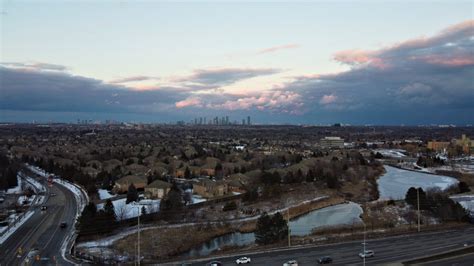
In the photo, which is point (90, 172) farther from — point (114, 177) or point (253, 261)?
point (253, 261)

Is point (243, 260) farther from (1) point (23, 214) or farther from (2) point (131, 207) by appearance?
(1) point (23, 214)

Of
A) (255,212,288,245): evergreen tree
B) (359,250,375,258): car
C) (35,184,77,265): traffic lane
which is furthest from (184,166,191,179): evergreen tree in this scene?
(359,250,375,258): car

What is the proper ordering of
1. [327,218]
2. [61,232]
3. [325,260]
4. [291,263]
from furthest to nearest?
[327,218] → [61,232] → [325,260] → [291,263]

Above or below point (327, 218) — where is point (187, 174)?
above

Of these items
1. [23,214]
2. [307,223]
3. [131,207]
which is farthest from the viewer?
[131,207]

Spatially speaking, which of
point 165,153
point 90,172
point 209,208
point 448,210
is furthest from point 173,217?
point 165,153

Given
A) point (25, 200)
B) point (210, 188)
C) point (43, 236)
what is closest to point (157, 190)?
point (210, 188)

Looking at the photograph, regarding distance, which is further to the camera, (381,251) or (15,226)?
(15,226)
